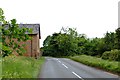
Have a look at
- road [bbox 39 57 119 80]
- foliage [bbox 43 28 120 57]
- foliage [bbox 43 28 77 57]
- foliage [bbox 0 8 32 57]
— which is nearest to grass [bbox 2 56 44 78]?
road [bbox 39 57 119 80]

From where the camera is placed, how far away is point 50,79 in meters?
20.4

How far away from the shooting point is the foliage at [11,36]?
902cm

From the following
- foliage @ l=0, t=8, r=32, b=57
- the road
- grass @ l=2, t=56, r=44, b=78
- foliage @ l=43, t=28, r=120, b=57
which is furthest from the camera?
foliage @ l=43, t=28, r=120, b=57

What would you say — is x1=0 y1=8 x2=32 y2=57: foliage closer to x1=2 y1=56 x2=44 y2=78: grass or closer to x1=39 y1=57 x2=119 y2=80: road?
x1=2 y1=56 x2=44 y2=78: grass

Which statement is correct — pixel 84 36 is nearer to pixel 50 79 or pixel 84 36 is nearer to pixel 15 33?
pixel 50 79

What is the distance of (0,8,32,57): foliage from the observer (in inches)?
355

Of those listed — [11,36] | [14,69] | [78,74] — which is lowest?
[78,74]

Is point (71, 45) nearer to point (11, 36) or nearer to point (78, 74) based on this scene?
point (78, 74)

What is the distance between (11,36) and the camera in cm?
919

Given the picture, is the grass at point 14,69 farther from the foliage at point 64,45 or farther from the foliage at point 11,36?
the foliage at point 64,45

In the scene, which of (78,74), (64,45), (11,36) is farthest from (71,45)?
(11,36)

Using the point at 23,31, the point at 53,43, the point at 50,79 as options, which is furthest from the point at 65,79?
the point at 53,43

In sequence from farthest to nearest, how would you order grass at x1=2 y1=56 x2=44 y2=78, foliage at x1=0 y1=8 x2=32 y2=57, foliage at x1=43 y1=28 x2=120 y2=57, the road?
foliage at x1=43 y1=28 x2=120 y2=57 → the road → grass at x1=2 y1=56 x2=44 y2=78 → foliage at x1=0 y1=8 x2=32 y2=57

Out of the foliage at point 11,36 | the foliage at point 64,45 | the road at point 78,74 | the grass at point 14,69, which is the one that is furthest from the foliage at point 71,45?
the foliage at point 11,36
